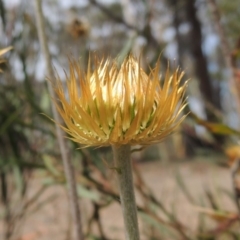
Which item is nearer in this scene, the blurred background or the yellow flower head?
the yellow flower head

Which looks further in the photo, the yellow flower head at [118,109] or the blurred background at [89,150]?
the blurred background at [89,150]

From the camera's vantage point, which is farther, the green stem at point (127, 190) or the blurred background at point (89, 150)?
the blurred background at point (89, 150)

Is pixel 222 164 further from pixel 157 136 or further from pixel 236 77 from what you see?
pixel 157 136

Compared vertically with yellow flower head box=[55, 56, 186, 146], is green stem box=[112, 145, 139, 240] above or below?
below

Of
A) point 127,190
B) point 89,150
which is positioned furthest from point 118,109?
point 89,150

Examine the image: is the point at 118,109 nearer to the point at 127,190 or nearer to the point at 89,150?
the point at 127,190

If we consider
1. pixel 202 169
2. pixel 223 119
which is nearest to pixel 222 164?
pixel 223 119

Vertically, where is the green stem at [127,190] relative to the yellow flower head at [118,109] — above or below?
below
